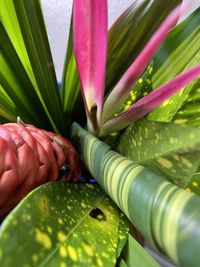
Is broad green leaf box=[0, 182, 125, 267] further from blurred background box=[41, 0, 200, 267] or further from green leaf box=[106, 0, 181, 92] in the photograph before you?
blurred background box=[41, 0, 200, 267]

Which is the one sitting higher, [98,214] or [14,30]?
[14,30]

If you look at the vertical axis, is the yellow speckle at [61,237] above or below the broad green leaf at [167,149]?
below

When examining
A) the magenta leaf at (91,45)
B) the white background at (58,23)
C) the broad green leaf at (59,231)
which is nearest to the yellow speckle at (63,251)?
the broad green leaf at (59,231)

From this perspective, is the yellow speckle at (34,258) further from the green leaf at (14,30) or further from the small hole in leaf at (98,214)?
the green leaf at (14,30)

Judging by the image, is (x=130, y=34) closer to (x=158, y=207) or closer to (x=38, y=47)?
(x=38, y=47)

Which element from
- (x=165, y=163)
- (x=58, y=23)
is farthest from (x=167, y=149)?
(x=58, y=23)

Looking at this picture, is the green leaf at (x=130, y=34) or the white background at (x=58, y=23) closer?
the green leaf at (x=130, y=34)
